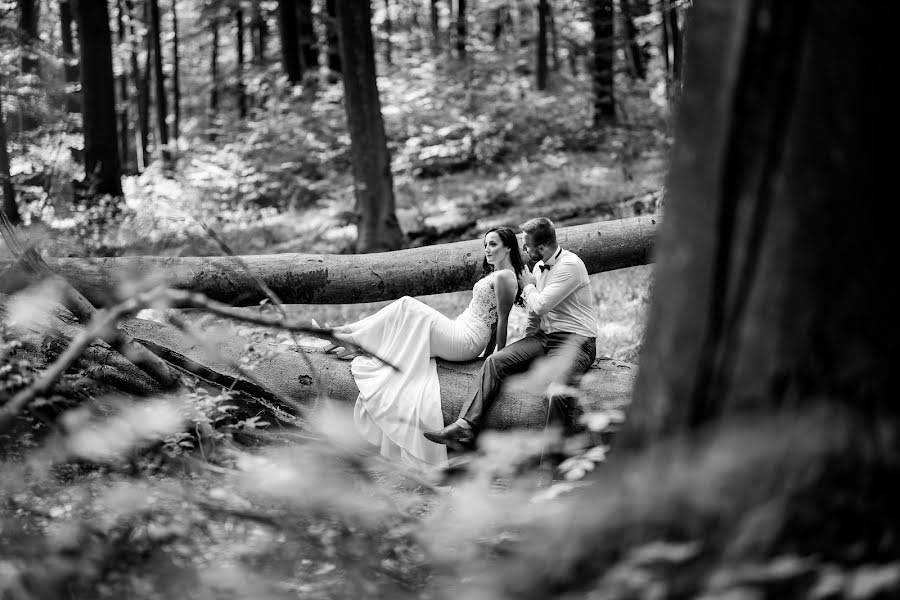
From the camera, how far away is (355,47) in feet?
36.3

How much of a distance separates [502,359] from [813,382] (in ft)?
12.9

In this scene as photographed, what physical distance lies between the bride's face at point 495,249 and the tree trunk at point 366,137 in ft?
17.1

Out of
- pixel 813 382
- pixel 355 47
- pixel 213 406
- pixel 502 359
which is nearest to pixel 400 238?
pixel 355 47

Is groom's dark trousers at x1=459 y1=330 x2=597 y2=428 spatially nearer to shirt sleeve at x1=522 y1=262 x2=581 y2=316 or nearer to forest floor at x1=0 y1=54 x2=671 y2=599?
shirt sleeve at x1=522 y1=262 x2=581 y2=316

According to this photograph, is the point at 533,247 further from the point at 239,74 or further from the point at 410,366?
the point at 239,74

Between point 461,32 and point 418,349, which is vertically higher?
point 461,32

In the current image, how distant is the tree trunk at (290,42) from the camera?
Result: 64.0 feet

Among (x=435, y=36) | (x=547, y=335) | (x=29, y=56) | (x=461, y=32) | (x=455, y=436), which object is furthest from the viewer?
(x=435, y=36)

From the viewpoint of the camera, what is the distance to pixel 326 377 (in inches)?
234

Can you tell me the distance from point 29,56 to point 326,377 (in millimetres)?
11340

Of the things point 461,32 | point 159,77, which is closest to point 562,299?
point 461,32

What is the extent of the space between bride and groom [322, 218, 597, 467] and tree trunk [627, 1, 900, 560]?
361cm

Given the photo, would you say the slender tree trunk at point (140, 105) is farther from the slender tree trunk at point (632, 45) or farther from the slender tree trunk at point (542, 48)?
the slender tree trunk at point (632, 45)

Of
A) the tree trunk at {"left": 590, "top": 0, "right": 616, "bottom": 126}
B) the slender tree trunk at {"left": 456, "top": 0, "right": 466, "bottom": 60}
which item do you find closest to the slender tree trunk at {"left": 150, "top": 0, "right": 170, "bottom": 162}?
the slender tree trunk at {"left": 456, "top": 0, "right": 466, "bottom": 60}
